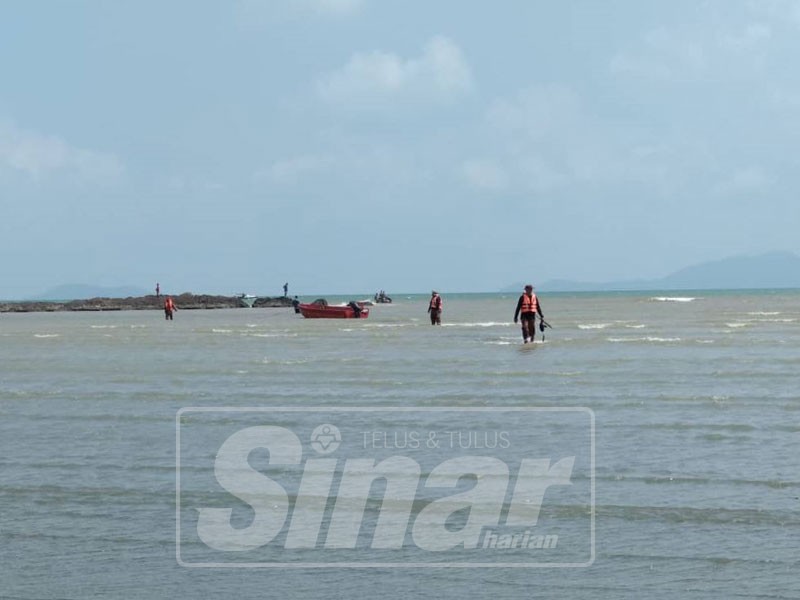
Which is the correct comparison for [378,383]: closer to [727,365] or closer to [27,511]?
[727,365]

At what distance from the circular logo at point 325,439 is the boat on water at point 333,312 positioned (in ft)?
151

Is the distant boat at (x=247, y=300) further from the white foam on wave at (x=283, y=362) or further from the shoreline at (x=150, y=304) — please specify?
the white foam on wave at (x=283, y=362)

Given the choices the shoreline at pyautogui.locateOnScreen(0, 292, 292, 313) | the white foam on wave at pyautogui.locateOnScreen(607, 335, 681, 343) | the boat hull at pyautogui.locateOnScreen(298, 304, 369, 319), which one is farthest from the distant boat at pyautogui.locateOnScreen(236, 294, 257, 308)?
the white foam on wave at pyautogui.locateOnScreen(607, 335, 681, 343)

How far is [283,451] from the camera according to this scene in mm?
12164

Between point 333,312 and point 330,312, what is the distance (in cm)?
33

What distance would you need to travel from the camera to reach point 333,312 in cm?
6072

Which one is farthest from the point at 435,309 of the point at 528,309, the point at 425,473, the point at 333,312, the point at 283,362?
the point at 425,473

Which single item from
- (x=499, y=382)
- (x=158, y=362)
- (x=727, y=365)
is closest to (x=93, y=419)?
(x=499, y=382)

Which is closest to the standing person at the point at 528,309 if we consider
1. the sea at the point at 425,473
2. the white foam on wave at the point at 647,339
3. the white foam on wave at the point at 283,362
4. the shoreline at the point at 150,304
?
the white foam on wave at the point at 647,339

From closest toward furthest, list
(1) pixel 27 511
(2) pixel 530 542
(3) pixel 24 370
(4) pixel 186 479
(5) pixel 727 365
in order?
(2) pixel 530 542 → (1) pixel 27 511 → (4) pixel 186 479 → (5) pixel 727 365 → (3) pixel 24 370

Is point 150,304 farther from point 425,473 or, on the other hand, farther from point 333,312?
point 425,473

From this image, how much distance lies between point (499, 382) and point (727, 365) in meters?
5.70

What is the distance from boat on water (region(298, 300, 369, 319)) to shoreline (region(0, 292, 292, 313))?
37194 millimetres

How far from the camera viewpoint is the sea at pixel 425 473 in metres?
7.59
